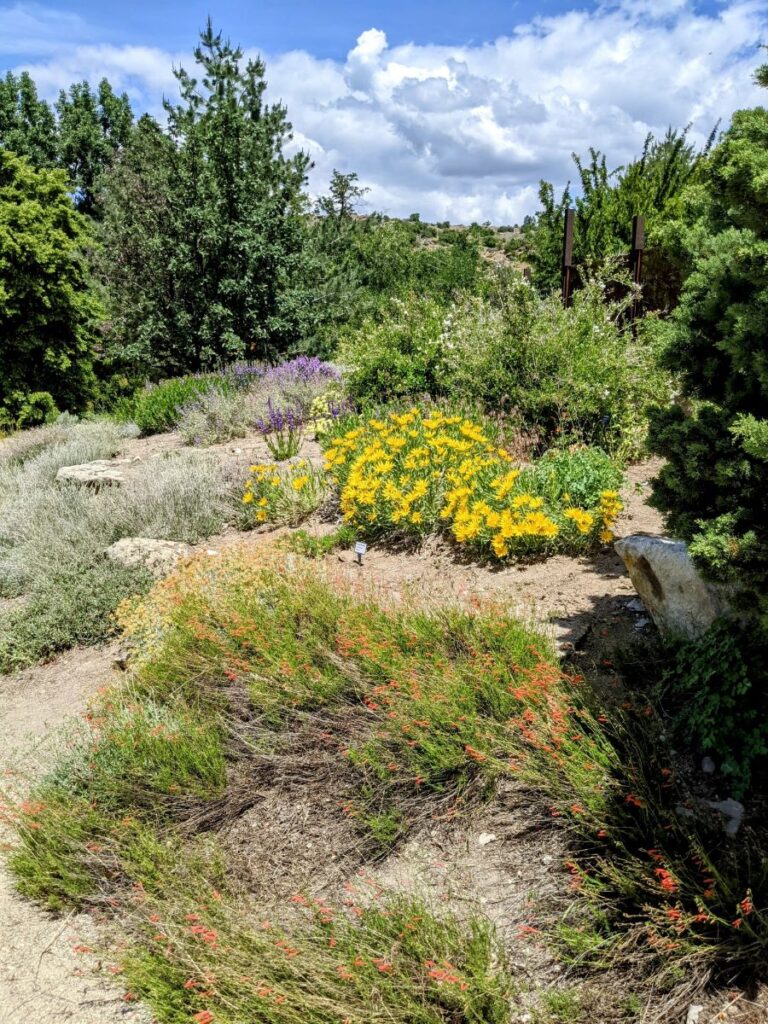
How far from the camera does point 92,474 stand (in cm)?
817

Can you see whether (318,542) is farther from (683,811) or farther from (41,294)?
(41,294)

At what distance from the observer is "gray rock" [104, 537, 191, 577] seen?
5.94 m

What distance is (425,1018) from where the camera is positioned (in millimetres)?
2150

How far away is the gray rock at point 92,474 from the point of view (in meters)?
7.97

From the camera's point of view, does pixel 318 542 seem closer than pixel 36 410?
Yes

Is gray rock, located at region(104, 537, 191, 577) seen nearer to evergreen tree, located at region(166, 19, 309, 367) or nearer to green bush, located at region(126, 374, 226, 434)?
green bush, located at region(126, 374, 226, 434)

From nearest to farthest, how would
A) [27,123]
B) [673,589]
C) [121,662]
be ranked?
[673,589] < [121,662] < [27,123]

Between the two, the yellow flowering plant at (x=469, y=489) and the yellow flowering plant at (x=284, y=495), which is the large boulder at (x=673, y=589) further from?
the yellow flowering plant at (x=284, y=495)

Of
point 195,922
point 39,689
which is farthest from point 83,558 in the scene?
point 195,922

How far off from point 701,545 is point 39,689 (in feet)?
14.6

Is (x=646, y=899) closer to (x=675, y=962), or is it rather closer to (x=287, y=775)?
(x=675, y=962)

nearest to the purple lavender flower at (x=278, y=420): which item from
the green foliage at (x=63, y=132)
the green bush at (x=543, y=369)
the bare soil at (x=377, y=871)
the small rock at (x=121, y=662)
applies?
the green bush at (x=543, y=369)

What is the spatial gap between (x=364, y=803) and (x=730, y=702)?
1.51 m

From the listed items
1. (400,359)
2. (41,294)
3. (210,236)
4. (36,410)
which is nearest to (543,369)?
(400,359)
